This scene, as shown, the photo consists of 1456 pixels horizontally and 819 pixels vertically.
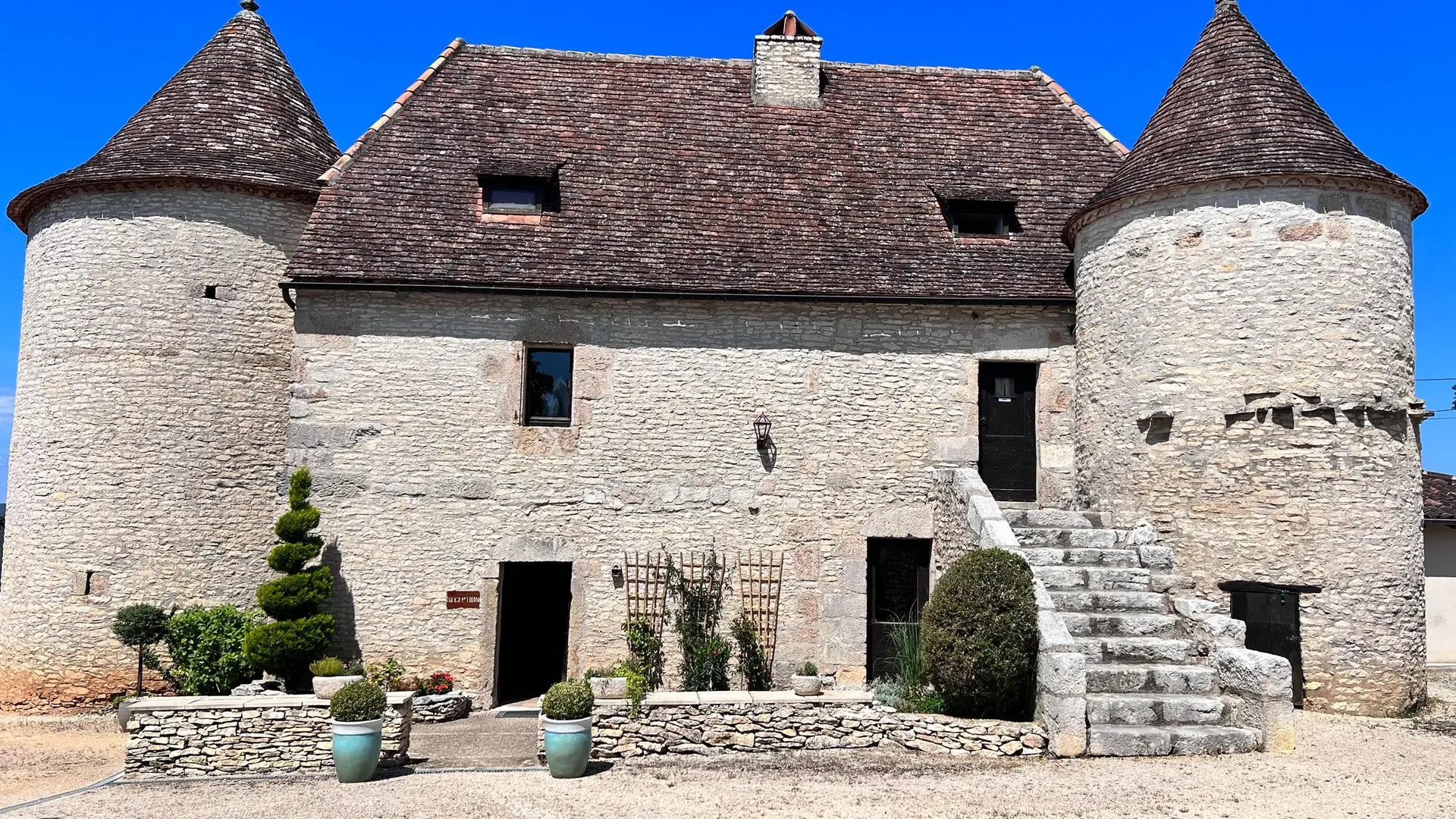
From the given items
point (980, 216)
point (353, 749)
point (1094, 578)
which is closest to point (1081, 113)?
point (980, 216)

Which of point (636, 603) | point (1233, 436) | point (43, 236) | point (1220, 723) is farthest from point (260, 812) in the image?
point (1233, 436)

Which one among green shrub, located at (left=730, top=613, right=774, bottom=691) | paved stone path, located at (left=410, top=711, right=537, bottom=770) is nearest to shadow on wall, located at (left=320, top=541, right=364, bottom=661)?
paved stone path, located at (left=410, top=711, right=537, bottom=770)

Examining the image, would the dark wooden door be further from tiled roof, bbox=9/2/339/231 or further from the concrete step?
tiled roof, bbox=9/2/339/231

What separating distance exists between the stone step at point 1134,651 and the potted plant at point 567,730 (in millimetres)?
4423

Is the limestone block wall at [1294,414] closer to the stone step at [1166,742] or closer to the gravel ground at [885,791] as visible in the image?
the gravel ground at [885,791]

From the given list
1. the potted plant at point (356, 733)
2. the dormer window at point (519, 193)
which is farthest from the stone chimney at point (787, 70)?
the potted plant at point (356, 733)

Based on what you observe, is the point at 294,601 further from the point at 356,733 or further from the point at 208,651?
the point at 356,733

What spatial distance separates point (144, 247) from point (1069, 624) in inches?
440

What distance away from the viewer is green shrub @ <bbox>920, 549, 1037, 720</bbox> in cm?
839

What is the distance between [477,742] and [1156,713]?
6.34 m

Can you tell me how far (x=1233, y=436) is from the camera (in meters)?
10.1

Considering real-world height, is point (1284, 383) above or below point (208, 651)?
above

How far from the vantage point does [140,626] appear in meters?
10.8

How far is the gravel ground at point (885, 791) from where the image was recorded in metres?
6.87
